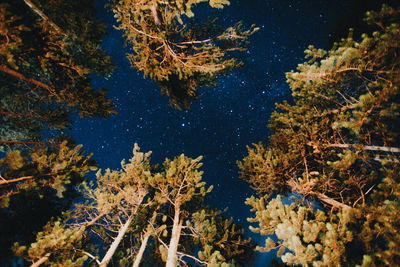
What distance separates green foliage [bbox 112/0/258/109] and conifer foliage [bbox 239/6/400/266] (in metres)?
2.77

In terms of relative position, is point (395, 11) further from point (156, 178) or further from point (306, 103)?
point (156, 178)

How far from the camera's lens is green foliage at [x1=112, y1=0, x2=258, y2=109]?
4777 millimetres

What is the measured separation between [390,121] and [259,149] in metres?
4.01

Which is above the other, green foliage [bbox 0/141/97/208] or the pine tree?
the pine tree

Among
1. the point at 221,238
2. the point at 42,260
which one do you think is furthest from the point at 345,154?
the point at 42,260

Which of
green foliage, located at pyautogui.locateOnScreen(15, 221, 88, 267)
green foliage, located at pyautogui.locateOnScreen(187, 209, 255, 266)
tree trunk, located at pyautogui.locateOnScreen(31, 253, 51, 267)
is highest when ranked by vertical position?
green foliage, located at pyautogui.locateOnScreen(187, 209, 255, 266)

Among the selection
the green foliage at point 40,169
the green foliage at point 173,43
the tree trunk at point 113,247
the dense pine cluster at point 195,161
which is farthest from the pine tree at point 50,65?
the tree trunk at point 113,247

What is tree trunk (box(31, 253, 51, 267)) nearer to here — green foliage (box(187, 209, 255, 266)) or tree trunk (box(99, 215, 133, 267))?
tree trunk (box(99, 215, 133, 267))

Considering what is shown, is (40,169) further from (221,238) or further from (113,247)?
(221,238)

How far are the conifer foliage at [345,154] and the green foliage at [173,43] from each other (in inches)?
109

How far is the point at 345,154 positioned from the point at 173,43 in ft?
23.1

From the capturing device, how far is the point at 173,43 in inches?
210

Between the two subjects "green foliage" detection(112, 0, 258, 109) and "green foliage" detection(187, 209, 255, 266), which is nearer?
"green foliage" detection(112, 0, 258, 109)

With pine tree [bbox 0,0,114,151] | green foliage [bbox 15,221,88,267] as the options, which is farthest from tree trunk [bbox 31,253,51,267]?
pine tree [bbox 0,0,114,151]
